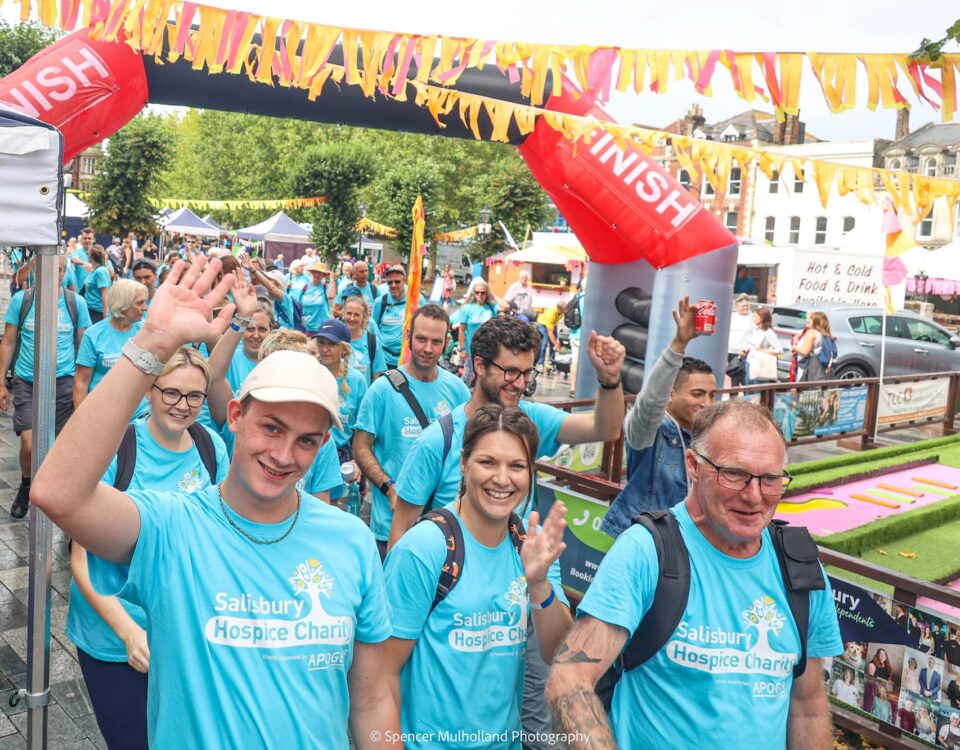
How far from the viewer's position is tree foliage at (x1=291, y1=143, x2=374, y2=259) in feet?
151

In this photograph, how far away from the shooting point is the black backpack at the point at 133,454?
10.0ft

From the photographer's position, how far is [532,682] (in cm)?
281

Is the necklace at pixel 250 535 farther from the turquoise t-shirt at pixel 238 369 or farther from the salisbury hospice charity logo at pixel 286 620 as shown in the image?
the turquoise t-shirt at pixel 238 369

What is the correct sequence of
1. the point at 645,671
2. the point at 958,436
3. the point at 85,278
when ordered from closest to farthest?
1. the point at 645,671
2. the point at 85,278
3. the point at 958,436

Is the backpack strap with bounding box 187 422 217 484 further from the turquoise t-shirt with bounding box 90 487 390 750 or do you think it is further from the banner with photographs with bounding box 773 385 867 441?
the banner with photographs with bounding box 773 385 867 441

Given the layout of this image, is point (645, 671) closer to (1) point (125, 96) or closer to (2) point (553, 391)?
(1) point (125, 96)

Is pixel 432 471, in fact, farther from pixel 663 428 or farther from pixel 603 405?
pixel 663 428

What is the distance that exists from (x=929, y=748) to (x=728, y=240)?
5.10 meters

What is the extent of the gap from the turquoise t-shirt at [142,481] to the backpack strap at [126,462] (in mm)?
15

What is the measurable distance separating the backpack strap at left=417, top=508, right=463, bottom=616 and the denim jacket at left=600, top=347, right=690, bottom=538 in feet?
4.31

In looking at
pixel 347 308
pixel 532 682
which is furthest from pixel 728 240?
pixel 532 682

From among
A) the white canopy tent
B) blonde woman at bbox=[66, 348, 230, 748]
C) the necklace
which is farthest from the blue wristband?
the white canopy tent

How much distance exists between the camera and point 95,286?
38.4ft

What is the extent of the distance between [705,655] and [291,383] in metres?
1.19
